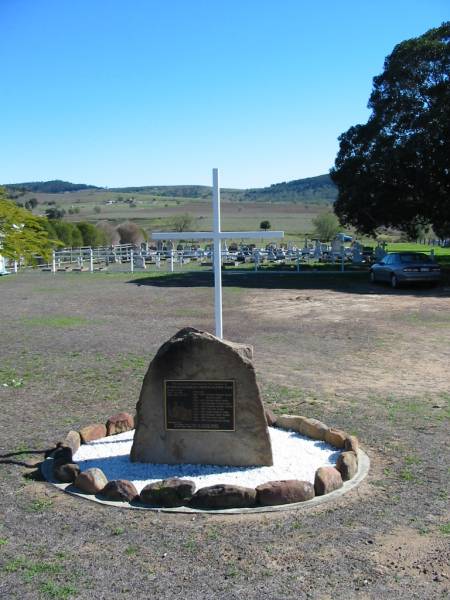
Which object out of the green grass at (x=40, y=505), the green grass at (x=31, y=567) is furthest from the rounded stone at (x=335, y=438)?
the green grass at (x=31, y=567)

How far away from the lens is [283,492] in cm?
530

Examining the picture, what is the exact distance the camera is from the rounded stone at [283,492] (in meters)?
5.28

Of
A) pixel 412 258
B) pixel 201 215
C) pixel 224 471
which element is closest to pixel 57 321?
pixel 224 471

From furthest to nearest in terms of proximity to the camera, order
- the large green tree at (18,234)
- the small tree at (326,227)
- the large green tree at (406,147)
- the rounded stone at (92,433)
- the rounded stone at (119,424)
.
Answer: the small tree at (326,227)
the large green tree at (406,147)
the rounded stone at (119,424)
the large green tree at (18,234)
the rounded stone at (92,433)

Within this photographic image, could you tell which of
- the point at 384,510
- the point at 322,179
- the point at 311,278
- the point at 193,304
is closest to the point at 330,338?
the point at 193,304

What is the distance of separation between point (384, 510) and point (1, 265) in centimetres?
3323

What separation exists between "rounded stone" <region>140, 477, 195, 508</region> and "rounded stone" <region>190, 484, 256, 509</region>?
0.24ft

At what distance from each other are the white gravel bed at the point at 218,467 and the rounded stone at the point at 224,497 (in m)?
0.39

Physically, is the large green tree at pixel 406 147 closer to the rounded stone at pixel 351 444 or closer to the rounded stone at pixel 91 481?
the rounded stone at pixel 351 444

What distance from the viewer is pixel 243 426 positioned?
606 centimetres

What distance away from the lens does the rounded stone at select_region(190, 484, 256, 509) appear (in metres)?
5.25

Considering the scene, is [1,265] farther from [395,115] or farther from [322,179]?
[322,179]

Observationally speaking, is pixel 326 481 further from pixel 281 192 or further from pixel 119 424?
pixel 281 192

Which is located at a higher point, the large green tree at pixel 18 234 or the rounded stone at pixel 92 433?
the large green tree at pixel 18 234
